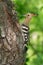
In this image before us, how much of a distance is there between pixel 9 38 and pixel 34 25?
2690 millimetres

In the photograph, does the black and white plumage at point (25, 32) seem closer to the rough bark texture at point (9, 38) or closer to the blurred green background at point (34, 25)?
the rough bark texture at point (9, 38)

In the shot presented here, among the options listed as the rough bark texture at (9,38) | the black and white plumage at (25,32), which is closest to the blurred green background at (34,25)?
the black and white plumage at (25,32)

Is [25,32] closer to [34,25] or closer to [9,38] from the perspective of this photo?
[9,38]

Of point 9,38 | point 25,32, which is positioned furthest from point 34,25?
point 9,38

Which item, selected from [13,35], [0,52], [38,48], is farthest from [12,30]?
[38,48]

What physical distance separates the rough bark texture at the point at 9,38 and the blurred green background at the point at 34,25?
1.51 metres

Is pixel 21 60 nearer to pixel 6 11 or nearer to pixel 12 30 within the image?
pixel 12 30

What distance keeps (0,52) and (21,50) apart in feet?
0.77

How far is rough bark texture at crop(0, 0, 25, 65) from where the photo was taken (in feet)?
8.43

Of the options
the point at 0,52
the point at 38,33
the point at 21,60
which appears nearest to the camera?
the point at 0,52

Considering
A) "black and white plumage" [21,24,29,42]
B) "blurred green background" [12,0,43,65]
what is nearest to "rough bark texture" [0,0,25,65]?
"black and white plumage" [21,24,29,42]

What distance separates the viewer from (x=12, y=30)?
2.65 m

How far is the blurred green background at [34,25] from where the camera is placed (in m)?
4.46

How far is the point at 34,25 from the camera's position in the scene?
527cm
